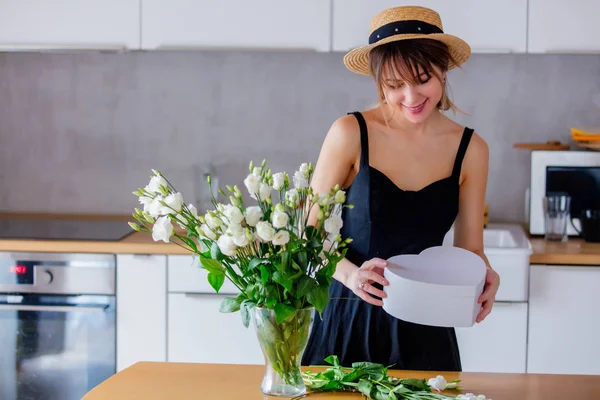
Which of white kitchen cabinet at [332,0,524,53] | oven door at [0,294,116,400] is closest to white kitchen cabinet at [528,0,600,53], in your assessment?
white kitchen cabinet at [332,0,524,53]

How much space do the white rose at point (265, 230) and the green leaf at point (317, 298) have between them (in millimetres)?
120

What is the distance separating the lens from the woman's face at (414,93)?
1761 mm

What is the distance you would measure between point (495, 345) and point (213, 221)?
1766 mm

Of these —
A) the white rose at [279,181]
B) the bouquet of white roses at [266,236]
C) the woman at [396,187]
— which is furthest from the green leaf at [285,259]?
the woman at [396,187]

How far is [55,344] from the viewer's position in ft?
9.63

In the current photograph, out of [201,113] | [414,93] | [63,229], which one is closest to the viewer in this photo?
[414,93]

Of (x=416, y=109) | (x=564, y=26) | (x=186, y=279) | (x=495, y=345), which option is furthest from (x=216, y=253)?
(x=564, y=26)

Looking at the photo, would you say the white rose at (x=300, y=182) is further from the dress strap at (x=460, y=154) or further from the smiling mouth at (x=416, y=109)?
the dress strap at (x=460, y=154)

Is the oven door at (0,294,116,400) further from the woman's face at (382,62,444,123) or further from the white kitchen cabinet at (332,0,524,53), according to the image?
the woman's face at (382,62,444,123)

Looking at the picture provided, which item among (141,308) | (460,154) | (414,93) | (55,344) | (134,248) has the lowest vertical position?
(55,344)

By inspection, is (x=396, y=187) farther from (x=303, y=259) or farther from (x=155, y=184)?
(x=155, y=184)

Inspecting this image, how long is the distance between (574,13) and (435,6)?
0.48 m

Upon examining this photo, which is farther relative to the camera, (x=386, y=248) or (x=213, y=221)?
(x=386, y=248)

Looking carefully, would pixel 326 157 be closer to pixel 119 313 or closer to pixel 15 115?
pixel 119 313
